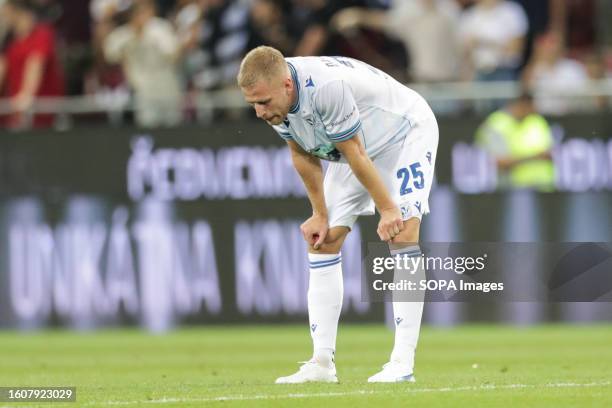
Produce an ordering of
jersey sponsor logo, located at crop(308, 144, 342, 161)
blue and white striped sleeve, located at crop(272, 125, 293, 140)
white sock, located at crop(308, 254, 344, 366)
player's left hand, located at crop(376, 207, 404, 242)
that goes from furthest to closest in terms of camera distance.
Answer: white sock, located at crop(308, 254, 344, 366)
blue and white striped sleeve, located at crop(272, 125, 293, 140)
jersey sponsor logo, located at crop(308, 144, 342, 161)
player's left hand, located at crop(376, 207, 404, 242)

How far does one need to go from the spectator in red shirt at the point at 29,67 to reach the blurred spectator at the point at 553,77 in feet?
19.2

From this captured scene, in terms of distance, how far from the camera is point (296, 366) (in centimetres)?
1284

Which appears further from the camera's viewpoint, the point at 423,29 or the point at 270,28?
the point at 423,29

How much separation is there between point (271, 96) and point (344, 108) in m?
0.47

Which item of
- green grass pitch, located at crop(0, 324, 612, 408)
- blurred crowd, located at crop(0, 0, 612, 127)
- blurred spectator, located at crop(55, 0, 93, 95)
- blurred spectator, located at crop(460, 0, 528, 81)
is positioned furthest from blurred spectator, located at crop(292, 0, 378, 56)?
green grass pitch, located at crop(0, 324, 612, 408)

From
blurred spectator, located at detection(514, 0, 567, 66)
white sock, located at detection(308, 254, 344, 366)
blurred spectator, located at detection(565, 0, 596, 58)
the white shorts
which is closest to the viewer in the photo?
the white shorts

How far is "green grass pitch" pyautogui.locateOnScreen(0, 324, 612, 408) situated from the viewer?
915cm

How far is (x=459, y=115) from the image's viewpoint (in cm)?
1752

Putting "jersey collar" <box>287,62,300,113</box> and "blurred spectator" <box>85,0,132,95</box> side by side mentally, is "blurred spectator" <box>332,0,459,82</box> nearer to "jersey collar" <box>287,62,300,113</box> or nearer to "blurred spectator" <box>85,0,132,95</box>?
"blurred spectator" <box>85,0,132,95</box>

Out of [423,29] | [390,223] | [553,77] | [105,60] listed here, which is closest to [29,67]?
[105,60]

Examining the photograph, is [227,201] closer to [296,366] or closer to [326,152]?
[296,366]

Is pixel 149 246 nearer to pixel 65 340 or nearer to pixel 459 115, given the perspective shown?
pixel 65 340

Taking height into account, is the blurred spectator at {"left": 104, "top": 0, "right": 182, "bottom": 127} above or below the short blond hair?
above

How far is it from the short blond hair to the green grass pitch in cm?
194
